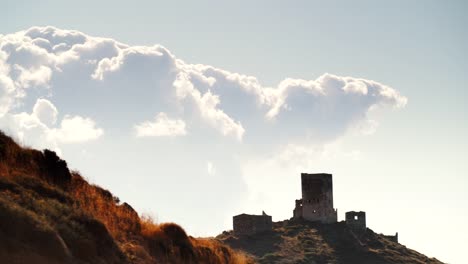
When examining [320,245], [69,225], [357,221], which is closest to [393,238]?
[357,221]

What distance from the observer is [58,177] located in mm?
18828

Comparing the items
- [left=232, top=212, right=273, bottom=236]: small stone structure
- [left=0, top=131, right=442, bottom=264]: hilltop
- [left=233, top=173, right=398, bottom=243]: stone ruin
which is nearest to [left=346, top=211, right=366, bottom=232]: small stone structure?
[left=233, top=173, right=398, bottom=243]: stone ruin

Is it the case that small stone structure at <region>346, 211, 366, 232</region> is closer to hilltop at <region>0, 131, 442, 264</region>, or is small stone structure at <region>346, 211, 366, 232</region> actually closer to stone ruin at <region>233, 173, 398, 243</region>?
stone ruin at <region>233, 173, 398, 243</region>

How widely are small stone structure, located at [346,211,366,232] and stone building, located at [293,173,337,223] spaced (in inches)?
109

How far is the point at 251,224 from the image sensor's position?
116250 millimetres

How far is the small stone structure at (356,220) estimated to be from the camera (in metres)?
124

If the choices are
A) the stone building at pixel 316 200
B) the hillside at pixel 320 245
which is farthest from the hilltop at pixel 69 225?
the stone building at pixel 316 200

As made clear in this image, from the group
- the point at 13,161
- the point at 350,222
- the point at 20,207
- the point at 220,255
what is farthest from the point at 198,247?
the point at 350,222

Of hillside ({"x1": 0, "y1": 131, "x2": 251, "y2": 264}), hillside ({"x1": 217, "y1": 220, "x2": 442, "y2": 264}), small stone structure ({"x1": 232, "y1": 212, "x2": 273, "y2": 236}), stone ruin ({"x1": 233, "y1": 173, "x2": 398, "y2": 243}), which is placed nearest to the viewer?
hillside ({"x1": 0, "y1": 131, "x2": 251, "y2": 264})

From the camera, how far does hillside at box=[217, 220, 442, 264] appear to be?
100 metres

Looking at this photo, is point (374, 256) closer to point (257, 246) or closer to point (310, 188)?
point (257, 246)

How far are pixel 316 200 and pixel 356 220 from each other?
303 inches

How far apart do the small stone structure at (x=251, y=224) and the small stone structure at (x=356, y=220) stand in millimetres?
15195

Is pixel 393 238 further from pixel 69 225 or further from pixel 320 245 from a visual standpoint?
pixel 69 225
